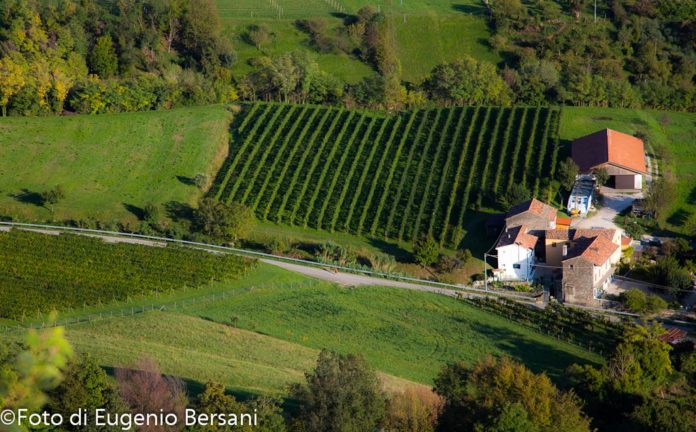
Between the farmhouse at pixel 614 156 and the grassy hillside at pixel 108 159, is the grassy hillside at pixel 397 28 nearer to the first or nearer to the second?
the grassy hillside at pixel 108 159

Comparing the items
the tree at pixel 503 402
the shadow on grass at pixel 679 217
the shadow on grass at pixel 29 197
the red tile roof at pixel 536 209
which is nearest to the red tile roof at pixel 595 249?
the red tile roof at pixel 536 209

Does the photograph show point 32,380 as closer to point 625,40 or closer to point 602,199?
point 602,199

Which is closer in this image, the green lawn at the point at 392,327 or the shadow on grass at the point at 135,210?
the green lawn at the point at 392,327

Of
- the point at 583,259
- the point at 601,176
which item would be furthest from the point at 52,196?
the point at 601,176

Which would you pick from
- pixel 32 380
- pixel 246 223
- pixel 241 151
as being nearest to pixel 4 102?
pixel 241 151

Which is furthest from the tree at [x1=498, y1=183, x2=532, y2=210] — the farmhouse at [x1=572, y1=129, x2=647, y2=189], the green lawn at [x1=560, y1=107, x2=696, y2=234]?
the green lawn at [x1=560, y1=107, x2=696, y2=234]

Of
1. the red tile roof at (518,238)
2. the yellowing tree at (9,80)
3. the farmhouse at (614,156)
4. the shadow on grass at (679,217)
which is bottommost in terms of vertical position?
the red tile roof at (518,238)

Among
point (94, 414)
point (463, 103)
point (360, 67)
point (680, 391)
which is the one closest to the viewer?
point (94, 414)
